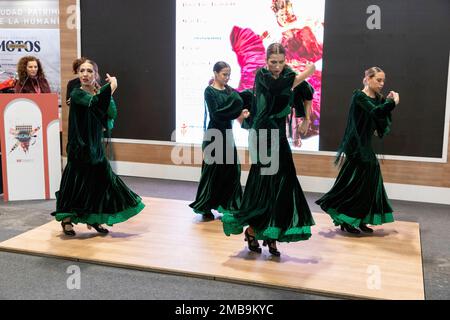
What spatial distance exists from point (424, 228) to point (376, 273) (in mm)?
1508

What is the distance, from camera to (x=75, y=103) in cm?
395

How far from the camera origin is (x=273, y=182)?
142 inches

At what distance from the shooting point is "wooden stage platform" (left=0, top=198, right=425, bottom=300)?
10.8 ft

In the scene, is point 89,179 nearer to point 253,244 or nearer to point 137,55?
point 253,244

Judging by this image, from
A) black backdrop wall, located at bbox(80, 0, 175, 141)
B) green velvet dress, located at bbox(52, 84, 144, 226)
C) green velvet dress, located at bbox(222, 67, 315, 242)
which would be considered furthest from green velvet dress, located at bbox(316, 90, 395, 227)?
black backdrop wall, located at bbox(80, 0, 175, 141)

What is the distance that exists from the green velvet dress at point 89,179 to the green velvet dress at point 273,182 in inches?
39.8

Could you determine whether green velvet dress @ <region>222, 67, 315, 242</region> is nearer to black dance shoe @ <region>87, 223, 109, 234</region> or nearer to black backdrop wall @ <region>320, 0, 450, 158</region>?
black dance shoe @ <region>87, 223, 109, 234</region>

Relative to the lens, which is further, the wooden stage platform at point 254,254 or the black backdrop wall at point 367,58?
the black backdrop wall at point 367,58

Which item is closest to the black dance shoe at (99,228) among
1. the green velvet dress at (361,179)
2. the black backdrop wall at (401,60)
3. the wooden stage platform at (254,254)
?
the wooden stage platform at (254,254)

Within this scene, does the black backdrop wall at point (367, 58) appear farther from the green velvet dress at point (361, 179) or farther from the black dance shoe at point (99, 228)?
the black dance shoe at point (99, 228)

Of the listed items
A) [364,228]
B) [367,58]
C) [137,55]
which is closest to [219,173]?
[364,228]

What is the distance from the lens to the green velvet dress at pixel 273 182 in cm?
355
